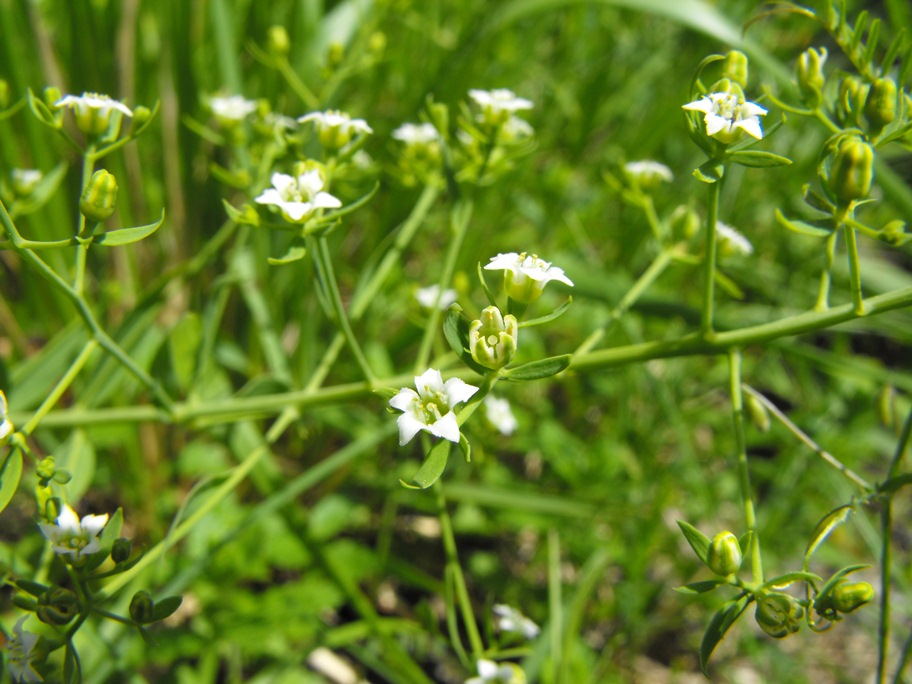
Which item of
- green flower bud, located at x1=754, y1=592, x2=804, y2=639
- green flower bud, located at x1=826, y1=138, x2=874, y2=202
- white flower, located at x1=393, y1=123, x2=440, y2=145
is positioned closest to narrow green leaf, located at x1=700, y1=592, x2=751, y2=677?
green flower bud, located at x1=754, y1=592, x2=804, y2=639

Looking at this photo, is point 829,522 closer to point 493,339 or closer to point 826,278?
point 826,278

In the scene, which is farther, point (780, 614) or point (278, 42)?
point (278, 42)

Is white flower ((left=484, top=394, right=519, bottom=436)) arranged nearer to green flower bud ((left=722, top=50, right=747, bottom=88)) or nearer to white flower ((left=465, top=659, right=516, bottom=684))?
white flower ((left=465, top=659, right=516, bottom=684))

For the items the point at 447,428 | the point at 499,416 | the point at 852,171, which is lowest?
the point at 499,416

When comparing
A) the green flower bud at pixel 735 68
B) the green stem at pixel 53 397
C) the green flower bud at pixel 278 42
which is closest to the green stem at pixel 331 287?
the green stem at pixel 53 397

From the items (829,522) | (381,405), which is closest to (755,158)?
(829,522)

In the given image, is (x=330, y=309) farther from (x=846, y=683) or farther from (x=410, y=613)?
(x=846, y=683)
